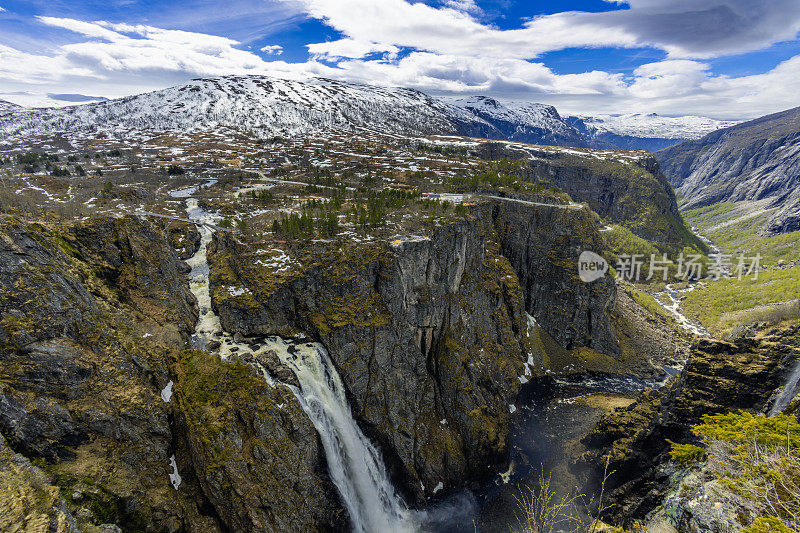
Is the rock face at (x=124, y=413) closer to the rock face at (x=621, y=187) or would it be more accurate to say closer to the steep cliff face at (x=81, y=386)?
the steep cliff face at (x=81, y=386)

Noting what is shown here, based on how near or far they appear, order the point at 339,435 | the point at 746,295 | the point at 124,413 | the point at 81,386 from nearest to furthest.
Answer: the point at 81,386, the point at 124,413, the point at 339,435, the point at 746,295

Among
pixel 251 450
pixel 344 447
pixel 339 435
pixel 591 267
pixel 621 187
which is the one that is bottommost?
pixel 344 447

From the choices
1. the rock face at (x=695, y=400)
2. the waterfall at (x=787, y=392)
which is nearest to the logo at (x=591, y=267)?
the rock face at (x=695, y=400)

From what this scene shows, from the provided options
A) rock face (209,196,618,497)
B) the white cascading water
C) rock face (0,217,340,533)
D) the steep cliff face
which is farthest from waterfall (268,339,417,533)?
the steep cliff face

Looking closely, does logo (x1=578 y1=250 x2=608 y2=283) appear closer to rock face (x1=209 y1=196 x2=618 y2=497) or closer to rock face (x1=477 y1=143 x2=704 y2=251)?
rock face (x1=209 y1=196 x2=618 y2=497)

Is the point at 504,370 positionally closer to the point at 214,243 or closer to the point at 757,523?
the point at 757,523

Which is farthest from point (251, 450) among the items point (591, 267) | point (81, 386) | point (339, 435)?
point (591, 267)

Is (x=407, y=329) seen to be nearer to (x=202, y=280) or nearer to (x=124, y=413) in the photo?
(x=202, y=280)

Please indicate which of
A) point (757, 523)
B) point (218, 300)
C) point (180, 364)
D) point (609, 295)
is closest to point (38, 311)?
point (180, 364)
